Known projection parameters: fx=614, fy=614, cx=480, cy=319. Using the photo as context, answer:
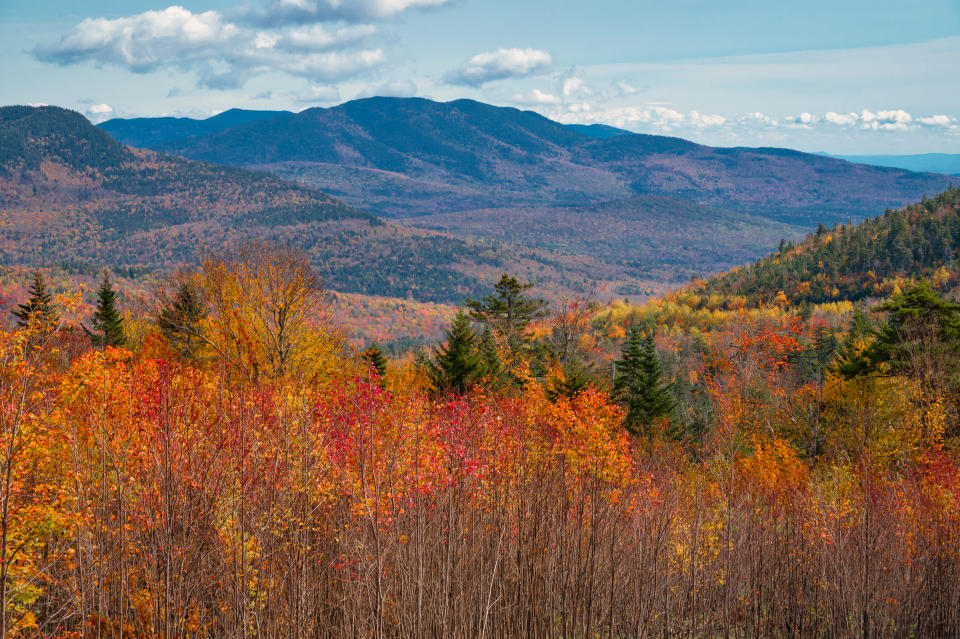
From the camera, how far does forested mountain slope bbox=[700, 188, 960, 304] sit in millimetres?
147750

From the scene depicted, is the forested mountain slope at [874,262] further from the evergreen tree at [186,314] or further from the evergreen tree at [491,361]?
the evergreen tree at [186,314]

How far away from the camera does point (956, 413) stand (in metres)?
28.7

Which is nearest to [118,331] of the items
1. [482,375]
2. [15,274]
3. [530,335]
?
[482,375]

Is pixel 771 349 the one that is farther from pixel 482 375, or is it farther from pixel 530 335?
pixel 482 375

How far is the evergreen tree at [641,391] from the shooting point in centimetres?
3753

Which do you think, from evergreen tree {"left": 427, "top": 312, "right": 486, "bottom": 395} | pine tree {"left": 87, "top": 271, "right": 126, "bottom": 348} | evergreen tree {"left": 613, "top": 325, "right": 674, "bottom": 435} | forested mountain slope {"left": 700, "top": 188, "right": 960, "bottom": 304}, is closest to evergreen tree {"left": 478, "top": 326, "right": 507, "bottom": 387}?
evergreen tree {"left": 427, "top": 312, "right": 486, "bottom": 395}

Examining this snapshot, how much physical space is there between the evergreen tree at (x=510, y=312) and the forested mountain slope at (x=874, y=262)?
116 meters

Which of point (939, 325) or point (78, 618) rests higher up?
point (939, 325)

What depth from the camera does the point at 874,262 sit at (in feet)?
510

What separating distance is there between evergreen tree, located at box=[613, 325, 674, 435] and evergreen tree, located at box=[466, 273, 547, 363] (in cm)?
824

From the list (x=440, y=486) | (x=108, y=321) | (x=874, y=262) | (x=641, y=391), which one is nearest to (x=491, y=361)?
(x=641, y=391)

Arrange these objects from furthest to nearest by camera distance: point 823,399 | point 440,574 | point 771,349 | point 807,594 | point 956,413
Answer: point 771,349
point 823,399
point 956,413
point 807,594
point 440,574

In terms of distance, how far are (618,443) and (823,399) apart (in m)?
24.8

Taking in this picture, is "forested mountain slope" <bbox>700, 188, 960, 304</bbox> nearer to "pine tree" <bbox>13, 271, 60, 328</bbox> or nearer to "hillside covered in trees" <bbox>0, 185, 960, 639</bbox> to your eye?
"hillside covered in trees" <bbox>0, 185, 960, 639</bbox>
